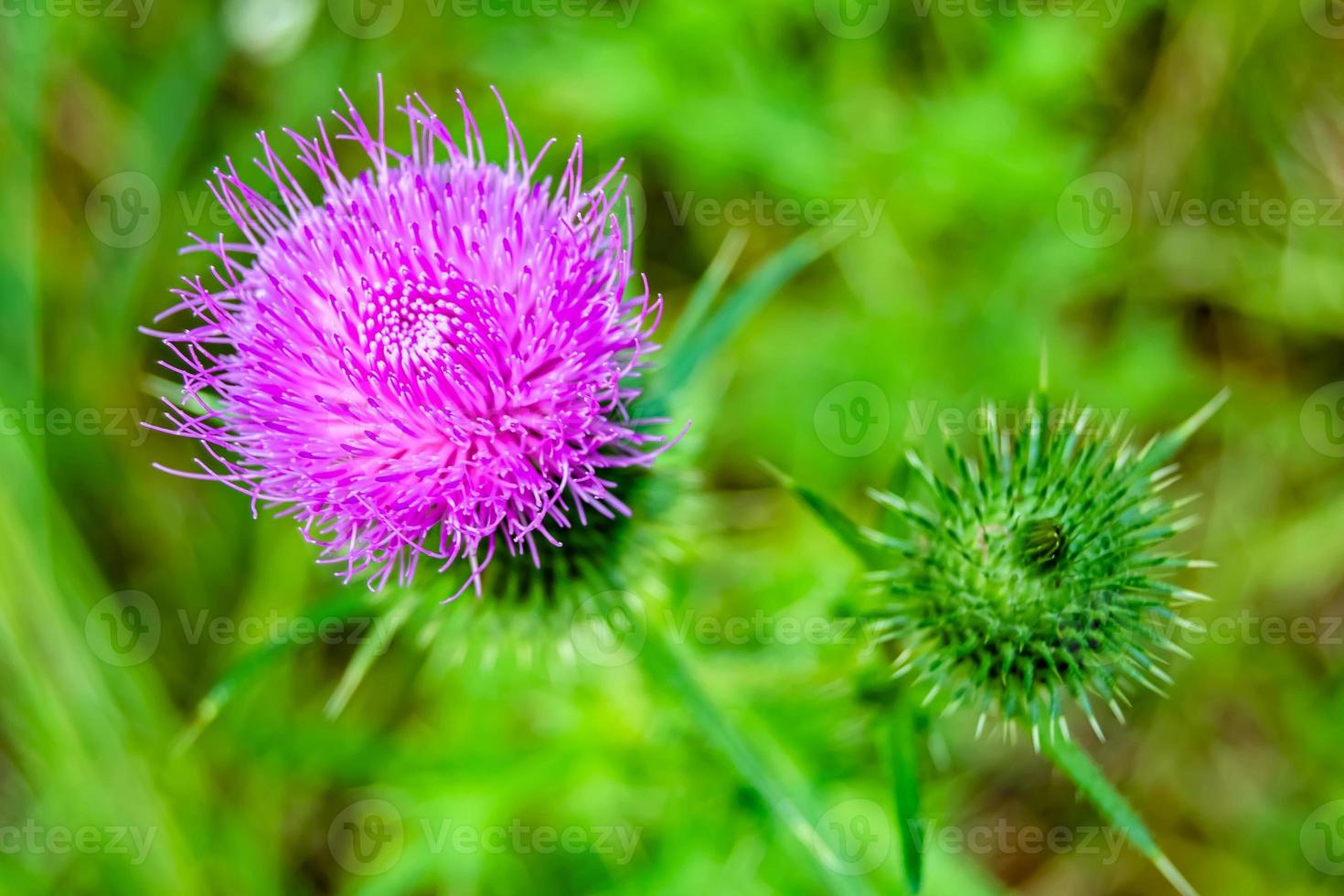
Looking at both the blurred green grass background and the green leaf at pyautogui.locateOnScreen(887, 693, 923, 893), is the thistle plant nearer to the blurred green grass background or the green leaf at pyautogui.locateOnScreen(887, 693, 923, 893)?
the green leaf at pyautogui.locateOnScreen(887, 693, 923, 893)

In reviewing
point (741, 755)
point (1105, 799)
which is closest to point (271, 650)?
point (741, 755)

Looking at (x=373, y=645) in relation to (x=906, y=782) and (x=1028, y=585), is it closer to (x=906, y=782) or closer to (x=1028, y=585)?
(x=906, y=782)

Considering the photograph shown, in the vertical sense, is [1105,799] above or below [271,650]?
below

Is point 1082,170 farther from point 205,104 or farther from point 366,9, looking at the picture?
point 205,104

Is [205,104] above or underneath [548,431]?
above

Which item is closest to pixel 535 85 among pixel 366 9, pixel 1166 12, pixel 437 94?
pixel 437 94

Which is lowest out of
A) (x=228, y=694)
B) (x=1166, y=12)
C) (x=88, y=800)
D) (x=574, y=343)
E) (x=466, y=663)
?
(x=88, y=800)

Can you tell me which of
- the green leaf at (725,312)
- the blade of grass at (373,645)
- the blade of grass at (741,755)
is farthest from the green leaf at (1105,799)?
the blade of grass at (373,645)

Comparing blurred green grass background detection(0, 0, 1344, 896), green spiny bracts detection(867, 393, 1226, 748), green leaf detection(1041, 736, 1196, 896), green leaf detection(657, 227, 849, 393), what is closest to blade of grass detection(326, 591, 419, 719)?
green leaf detection(657, 227, 849, 393)
